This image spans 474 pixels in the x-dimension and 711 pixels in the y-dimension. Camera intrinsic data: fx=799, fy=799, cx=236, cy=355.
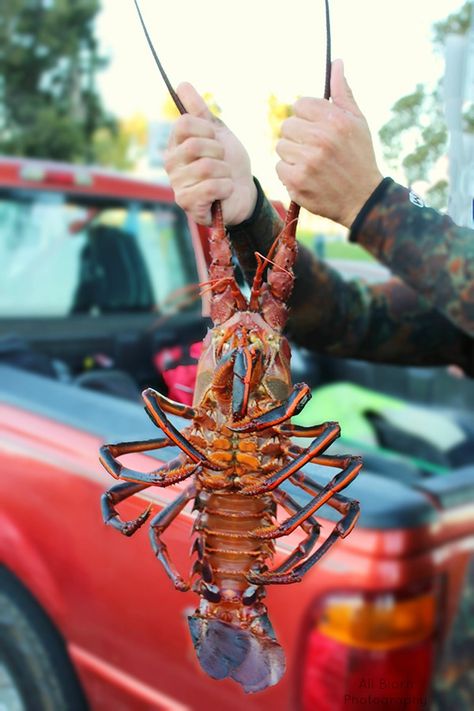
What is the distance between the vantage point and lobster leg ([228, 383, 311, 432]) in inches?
29.5

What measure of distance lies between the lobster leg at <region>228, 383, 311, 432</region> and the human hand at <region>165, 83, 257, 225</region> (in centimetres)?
30

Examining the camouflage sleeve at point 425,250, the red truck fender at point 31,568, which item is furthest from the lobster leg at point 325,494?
the red truck fender at point 31,568

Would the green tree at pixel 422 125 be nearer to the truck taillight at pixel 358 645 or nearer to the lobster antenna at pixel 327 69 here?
the lobster antenna at pixel 327 69

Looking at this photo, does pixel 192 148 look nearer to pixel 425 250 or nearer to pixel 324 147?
pixel 324 147

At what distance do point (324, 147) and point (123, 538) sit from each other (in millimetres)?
1418

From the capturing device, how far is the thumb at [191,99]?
91cm

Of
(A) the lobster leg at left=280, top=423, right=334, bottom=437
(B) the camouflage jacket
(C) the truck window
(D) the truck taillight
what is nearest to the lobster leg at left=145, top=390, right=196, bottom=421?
(A) the lobster leg at left=280, top=423, right=334, bottom=437

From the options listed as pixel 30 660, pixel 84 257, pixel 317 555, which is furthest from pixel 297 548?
pixel 84 257

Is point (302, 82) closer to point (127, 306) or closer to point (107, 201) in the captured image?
point (127, 306)

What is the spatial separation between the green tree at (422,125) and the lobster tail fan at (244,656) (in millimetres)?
679

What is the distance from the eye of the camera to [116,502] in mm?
977

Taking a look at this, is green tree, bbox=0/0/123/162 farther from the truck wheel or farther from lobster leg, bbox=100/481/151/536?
lobster leg, bbox=100/481/151/536

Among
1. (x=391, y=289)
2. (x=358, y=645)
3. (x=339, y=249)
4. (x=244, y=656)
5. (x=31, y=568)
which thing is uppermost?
(x=339, y=249)

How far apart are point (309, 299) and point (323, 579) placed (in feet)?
2.14
